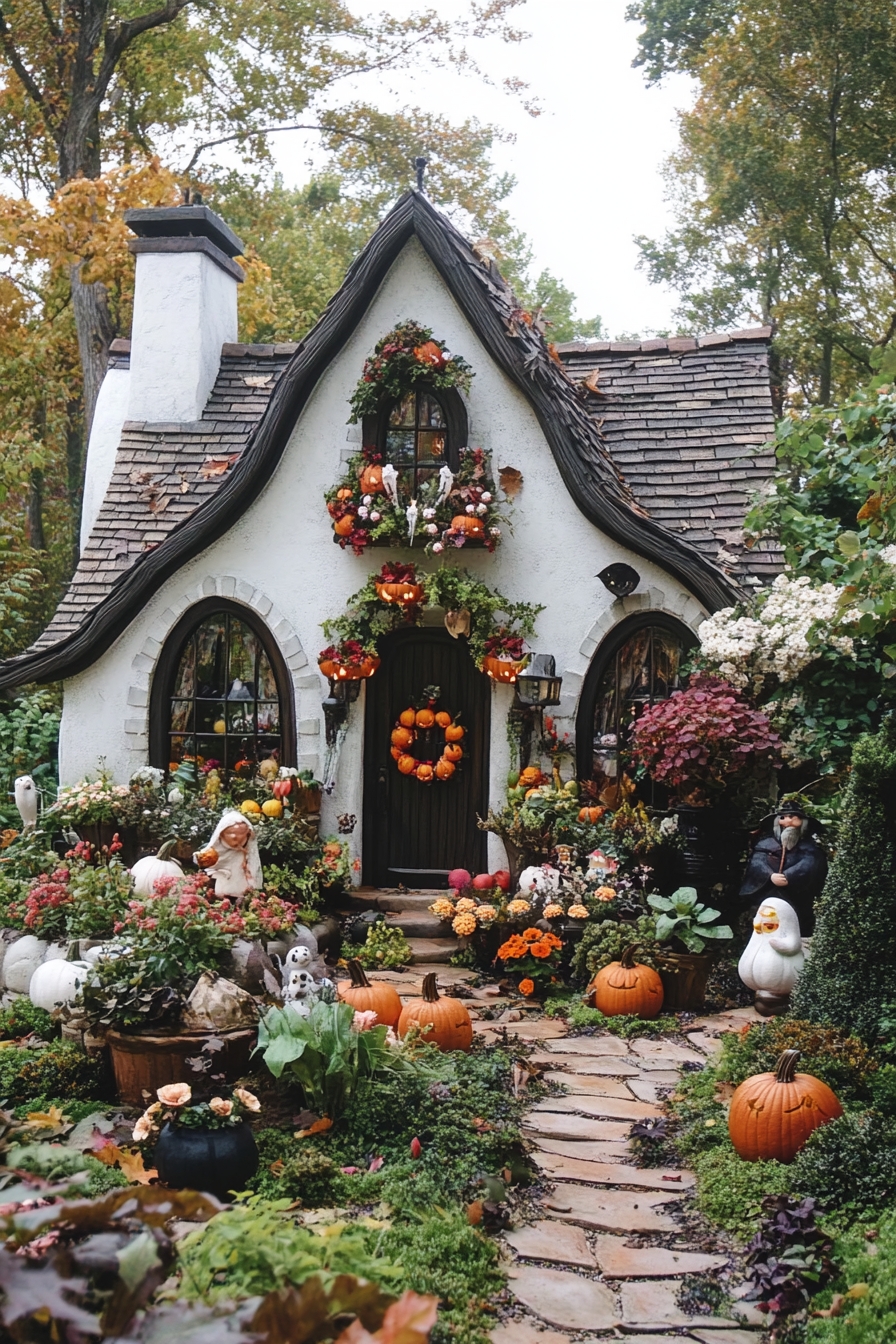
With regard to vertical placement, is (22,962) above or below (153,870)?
below

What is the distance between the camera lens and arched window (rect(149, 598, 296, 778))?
10.2 m

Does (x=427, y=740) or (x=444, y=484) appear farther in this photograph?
(x=427, y=740)

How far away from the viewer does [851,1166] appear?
463cm

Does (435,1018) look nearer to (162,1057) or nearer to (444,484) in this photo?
(162,1057)

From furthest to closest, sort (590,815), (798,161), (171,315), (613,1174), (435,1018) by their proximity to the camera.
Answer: (798,161) → (171,315) → (590,815) → (435,1018) → (613,1174)

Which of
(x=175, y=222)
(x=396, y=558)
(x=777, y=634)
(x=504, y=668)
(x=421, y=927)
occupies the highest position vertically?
(x=175, y=222)

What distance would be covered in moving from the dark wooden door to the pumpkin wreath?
1.4 inches

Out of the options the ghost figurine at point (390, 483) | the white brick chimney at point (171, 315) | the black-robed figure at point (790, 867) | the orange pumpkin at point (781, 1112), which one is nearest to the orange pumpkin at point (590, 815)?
the black-robed figure at point (790, 867)

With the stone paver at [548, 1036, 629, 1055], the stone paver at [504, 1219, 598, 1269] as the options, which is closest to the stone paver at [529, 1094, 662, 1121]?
the stone paver at [548, 1036, 629, 1055]

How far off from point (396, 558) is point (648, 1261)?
630cm

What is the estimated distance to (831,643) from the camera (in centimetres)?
820

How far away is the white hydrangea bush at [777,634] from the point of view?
26.8ft

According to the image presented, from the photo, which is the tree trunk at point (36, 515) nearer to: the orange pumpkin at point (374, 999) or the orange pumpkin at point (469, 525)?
the orange pumpkin at point (469, 525)

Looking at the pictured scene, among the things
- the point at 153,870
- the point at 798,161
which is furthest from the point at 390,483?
the point at 798,161
